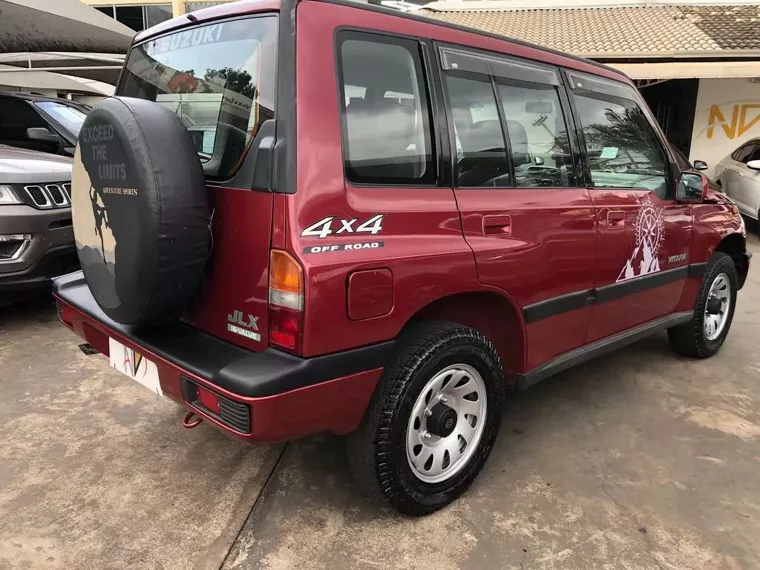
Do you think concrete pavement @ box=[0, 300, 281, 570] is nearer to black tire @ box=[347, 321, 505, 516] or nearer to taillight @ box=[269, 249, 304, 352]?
black tire @ box=[347, 321, 505, 516]

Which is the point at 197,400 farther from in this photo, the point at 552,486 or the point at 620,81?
the point at 620,81

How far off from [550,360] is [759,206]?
8151mm

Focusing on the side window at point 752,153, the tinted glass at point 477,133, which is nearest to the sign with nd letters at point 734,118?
the side window at point 752,153

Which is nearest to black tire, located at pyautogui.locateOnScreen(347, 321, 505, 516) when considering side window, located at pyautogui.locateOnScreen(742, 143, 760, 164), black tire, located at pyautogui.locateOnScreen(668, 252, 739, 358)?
black tire, located at pyautogui.locateOnScreen(668, 252, 739, 358)

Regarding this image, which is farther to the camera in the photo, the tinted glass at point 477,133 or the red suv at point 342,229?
the tinted glass at point 477,133

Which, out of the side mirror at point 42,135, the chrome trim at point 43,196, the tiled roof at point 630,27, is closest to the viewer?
the chrome trim at point 43,196

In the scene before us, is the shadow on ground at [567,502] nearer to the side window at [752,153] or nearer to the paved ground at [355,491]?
the paved ground at [355,491]

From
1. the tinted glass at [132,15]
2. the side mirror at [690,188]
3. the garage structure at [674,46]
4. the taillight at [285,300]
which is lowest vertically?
the taillight at [285,300]

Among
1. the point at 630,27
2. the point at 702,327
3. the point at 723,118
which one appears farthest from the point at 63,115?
the point at 723,118

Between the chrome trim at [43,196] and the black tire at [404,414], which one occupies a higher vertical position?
the chrome trim at [43,196]

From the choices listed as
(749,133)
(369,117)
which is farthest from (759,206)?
(369,117)

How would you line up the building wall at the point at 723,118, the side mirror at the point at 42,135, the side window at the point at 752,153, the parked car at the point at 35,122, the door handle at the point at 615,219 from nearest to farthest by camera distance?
the door handle at the point at 615,219 → the side mirror at the point at 42,135 → the parked car at the point at 35,122 → the side window at the point at 752,153 → the building wall at the point at 723,118

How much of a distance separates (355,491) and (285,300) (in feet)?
3.60

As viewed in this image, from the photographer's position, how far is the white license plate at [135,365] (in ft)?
7.25
